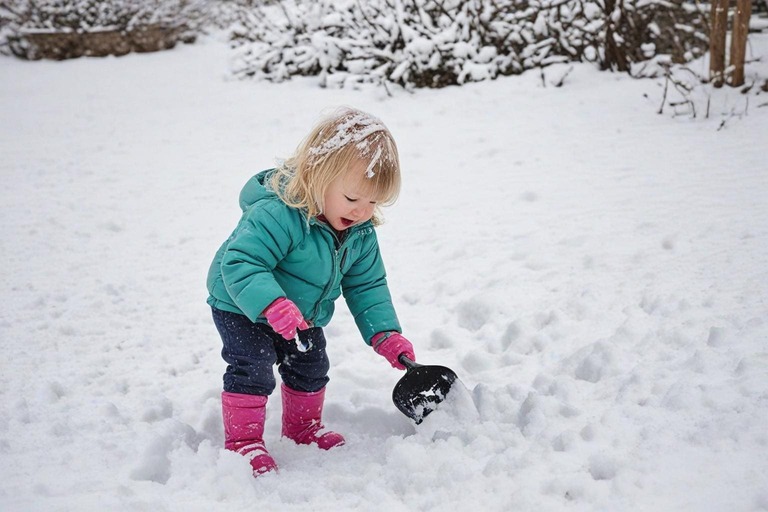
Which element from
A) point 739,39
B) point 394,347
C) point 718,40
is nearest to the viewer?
point 394,347

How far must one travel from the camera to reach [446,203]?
4473 mm

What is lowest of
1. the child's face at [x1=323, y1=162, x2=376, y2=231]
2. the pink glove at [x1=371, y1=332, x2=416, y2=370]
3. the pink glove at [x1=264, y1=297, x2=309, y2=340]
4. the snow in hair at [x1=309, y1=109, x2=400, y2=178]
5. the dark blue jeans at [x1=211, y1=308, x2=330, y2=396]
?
the pink glove at [x1=371, y1=332, x2=416, y2=370]

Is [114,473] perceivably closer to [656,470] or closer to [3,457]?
[3,457]

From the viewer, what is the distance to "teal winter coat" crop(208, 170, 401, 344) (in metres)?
1.93

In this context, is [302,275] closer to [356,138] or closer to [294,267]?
[294,267]

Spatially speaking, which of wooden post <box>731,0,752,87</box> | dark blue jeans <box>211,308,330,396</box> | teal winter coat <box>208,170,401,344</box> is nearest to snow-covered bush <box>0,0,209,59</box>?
wooden post <box>731,0,752,87</box>

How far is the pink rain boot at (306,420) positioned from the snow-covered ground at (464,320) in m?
0.04

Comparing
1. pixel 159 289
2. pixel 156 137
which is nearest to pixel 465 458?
pixel 159 289

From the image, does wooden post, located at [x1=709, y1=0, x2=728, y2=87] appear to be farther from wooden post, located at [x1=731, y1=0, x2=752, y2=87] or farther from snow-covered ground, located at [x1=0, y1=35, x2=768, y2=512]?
snow-covered ground, located at [x1=0, y1=35, x2=768, y2=512]

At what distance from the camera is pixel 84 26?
35.5 ft

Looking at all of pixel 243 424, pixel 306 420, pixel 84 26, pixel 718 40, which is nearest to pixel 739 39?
pixel 718 40

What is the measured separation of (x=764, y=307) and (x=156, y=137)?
18.0 feet

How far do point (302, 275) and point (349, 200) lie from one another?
308mm

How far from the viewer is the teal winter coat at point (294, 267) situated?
1932mm
